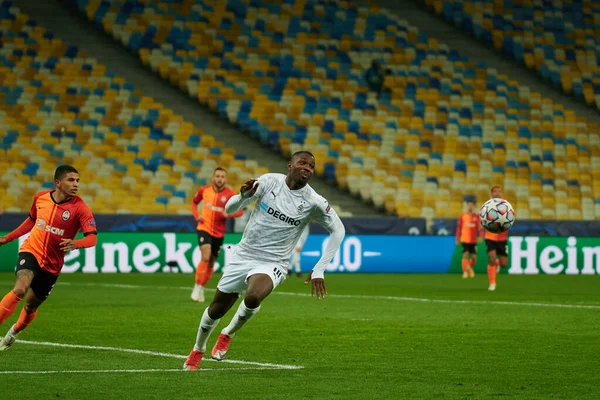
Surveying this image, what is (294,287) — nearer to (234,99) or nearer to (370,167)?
(370,167)

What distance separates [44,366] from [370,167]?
74.3 feet

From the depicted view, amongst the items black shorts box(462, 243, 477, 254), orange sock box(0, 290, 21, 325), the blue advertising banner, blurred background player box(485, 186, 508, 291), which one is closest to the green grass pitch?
orange sock box(0, 290, 21, 325)

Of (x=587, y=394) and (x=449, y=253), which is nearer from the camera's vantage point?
(x=587, y=394)

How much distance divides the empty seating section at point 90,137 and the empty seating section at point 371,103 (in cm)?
197

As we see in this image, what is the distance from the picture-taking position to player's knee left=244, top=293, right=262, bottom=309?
9.37 m

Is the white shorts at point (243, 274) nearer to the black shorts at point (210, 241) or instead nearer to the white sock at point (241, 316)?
the white sock at point (241, 316)

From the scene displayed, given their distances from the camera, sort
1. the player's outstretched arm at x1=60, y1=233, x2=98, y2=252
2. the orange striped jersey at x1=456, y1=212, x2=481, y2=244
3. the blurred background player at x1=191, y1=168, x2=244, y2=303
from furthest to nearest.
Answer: the orange striped jersey at x1=456, y1=212, x2=481, y2=244
the blurred background player at x1=191, y1=168, x2=244, y2=303
the player's outstretched arm at x1=60, y1=233, x2=98, y2=252

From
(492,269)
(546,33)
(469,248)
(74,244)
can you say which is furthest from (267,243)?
(546,33)

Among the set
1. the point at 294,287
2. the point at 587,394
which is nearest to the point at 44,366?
the point at 587,394

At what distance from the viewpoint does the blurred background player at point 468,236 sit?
26.9 meters

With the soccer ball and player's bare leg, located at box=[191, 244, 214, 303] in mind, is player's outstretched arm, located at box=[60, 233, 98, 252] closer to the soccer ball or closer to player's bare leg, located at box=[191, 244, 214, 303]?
player's bare leg, located at box=[191, 244, 214, 303]

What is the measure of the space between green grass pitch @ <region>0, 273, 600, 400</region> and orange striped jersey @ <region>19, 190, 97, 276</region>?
970 millimetres

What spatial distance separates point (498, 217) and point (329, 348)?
711cm

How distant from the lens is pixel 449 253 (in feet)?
94.5
